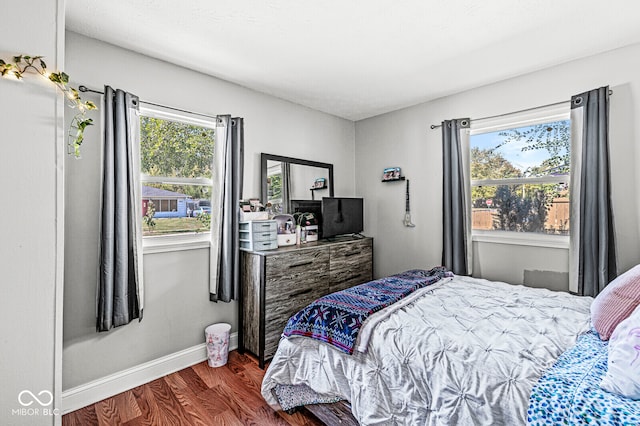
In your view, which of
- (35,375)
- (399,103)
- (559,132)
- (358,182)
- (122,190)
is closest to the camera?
(35,375)

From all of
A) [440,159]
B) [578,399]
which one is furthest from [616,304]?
[440,159]

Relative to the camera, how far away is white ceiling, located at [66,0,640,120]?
1835 mm

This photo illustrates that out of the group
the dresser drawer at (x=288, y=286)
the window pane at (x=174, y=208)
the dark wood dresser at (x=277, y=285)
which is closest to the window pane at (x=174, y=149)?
the window pane at (x=174, y=208)

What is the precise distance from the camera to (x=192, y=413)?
6.57 feet

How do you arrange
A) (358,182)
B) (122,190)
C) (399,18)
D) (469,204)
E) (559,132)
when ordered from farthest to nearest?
(358,182) → (469,204) → (559,132) → (122,190) → (399,18)

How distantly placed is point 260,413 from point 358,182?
9.52ft

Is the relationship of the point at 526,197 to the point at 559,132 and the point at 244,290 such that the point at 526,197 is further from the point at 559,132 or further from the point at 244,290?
the point at 244,290

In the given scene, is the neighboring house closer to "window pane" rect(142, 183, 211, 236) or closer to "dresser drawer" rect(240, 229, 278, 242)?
"window pane" rect(142, 183, 211, 236)

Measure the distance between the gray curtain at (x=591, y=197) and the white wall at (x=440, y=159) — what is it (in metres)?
0.13

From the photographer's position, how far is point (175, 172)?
2.64 metres

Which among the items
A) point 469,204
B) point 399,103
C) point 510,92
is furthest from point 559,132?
point 399,103

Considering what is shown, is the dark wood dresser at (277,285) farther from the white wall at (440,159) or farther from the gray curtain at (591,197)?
the gray curtain at (591,197)

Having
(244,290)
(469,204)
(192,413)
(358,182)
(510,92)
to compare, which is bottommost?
(192,413)

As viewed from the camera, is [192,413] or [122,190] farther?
[122,190]
